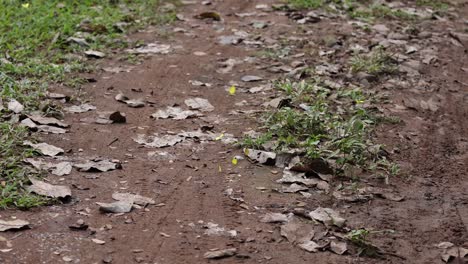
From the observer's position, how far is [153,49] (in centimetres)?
730

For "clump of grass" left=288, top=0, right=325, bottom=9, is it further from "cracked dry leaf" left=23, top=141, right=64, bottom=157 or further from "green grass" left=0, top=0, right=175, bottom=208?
"cracked dry leaf" left=23, top=141, right=64, bottom=157

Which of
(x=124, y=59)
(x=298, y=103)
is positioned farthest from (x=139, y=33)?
(x=298, y=103)

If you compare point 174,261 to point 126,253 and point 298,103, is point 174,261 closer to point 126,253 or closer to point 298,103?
point 126,253

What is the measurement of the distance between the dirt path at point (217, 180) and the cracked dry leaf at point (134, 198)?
52 mm

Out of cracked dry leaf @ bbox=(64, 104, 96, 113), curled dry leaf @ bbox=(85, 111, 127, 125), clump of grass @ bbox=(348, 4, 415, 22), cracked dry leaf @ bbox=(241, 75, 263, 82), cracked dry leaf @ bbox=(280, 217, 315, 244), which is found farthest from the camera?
clump of grass @ bbox=(348, 4, 415, 22)

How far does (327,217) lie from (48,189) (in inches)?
68.9

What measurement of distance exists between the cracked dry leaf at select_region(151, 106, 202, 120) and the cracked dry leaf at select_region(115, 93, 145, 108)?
0.21 meters

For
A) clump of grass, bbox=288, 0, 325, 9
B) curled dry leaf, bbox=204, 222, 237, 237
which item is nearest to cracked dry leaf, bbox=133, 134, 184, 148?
curled dry leaf, bbox=204, 222, 237, 237

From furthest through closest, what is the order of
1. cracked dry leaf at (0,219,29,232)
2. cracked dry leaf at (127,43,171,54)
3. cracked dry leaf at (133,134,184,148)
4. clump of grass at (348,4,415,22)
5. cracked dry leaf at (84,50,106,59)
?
clump of grass at (348,4,415,22) → cracked dry leaf at (127,43,171,54) → cracked dry leaf at (84,50,106,59) → cracked dry leaf at (133,134,184,148) → cracked dry leaf at (0,219,29,232)

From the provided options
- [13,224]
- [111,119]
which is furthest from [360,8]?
[13,224]

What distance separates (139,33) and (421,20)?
3586 mm

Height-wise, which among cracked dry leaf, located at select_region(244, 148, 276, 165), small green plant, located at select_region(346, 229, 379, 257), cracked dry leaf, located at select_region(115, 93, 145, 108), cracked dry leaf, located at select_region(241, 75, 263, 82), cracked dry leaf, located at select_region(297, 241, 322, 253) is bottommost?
cracked dry leaf, located at select_region(241, 75, 263, 82)

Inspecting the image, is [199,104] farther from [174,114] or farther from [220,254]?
[220,254]

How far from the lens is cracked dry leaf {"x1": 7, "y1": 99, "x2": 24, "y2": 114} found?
5430 mm
